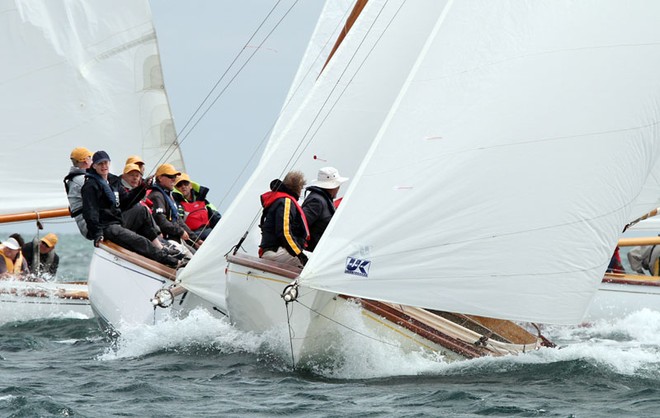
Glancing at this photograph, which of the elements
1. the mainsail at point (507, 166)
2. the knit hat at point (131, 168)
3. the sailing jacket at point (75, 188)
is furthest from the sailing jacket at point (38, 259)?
the mainsail at point (507, 166)

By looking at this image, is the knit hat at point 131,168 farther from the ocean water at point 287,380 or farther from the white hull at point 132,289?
the ocean water at point 287,380

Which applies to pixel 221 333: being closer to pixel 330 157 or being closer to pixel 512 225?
pixel 330 157

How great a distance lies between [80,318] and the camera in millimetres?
16422

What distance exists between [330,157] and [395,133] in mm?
2818

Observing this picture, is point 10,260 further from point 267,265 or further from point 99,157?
point 267,265

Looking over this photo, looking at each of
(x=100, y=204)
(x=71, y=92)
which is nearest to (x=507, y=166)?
(x=100, y=204)

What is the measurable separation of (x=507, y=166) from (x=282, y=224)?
2143 millimetres

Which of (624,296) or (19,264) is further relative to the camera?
(624,296)

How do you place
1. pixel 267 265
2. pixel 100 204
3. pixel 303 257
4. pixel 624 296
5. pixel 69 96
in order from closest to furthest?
pixel 267 265
pixel 303 257
pixel 100 204
pixel 69 96
pixel 624 296

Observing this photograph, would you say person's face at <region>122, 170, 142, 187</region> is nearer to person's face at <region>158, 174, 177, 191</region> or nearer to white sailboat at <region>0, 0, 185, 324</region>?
person's face at <region>158, 174, 177, 191</region>

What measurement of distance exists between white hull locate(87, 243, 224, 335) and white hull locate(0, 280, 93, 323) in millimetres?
2250

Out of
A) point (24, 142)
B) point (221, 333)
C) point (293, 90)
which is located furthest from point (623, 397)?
point (24, 142)

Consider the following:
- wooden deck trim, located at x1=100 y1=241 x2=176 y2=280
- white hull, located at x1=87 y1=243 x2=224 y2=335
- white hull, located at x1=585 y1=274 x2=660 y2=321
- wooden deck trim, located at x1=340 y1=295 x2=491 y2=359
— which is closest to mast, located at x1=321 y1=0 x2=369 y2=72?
wooden deck trim, located at x1=100 y1=241 x2=176 y2=280

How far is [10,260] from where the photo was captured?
16.8 meters
